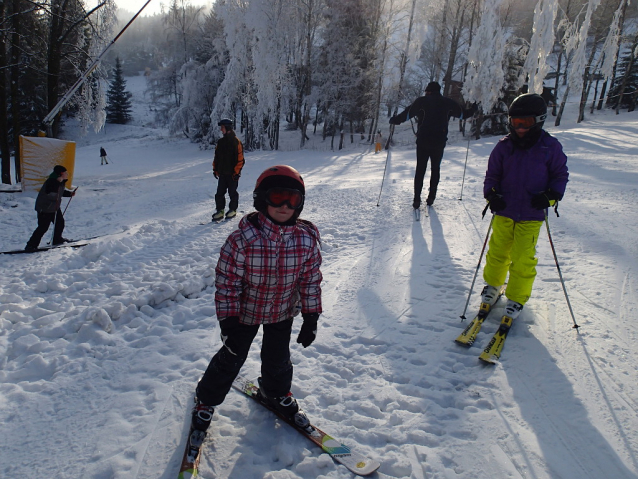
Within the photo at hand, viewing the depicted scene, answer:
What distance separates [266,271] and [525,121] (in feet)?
8.45

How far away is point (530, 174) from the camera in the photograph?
128 inches

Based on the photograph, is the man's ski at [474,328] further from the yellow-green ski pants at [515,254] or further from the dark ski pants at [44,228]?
the dark ski pants at [44,228]

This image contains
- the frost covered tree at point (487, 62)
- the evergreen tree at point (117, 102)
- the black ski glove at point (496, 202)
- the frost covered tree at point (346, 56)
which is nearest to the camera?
the black ski glove at point (496, 202)

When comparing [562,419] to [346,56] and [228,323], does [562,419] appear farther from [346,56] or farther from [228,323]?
[346,56]

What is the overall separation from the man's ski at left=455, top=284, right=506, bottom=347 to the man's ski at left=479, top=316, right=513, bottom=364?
151 millimetres

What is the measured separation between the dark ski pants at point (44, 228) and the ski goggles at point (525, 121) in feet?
24.5

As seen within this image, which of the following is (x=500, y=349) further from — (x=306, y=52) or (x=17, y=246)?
(x=306, y=52)

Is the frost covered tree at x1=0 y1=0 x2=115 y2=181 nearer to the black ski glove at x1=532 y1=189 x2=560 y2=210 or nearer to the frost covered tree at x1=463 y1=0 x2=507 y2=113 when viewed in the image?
the black ski glove at x1=532 y1=189 x2=560 y2=210

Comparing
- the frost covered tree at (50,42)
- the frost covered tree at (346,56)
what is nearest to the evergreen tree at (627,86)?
the frost covered tree at (346,56)

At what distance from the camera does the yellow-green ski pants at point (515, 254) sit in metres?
3.23

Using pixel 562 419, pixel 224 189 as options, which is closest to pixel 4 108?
pixel 224 189

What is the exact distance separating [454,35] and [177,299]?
3209cm

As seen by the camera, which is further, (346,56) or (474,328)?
(346,56)

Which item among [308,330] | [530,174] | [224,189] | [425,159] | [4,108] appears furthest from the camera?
[4,108]
